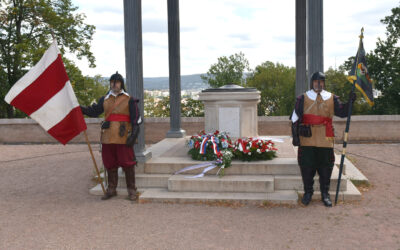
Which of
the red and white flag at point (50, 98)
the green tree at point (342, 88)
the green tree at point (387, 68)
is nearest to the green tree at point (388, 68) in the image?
the green tree at point (387, 68)

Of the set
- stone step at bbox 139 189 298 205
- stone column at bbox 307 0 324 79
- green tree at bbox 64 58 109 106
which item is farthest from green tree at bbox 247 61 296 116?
stone step at bbox 139 189 298 205

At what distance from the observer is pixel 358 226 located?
15.7ft

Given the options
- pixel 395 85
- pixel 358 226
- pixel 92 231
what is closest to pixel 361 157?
pixel 358 226

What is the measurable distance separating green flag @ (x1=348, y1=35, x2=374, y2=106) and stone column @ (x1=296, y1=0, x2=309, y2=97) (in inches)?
165

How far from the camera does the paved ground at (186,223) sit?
14.4ft

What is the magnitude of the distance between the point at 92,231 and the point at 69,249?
0.54m

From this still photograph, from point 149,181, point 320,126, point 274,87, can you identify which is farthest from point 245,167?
point 274,87

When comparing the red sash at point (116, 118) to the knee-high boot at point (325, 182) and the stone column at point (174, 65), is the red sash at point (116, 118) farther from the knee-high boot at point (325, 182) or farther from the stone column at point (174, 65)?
the stone column at point (174, 65)

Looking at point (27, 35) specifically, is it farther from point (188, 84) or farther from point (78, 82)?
point (188, 84)

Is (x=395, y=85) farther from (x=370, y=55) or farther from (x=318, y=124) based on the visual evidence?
(x=318, y=124)

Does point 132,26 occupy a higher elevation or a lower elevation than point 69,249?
higher

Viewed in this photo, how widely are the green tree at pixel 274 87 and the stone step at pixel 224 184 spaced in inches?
833

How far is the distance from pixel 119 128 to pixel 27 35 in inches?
678

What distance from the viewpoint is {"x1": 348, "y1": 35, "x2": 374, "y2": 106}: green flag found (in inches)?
220
